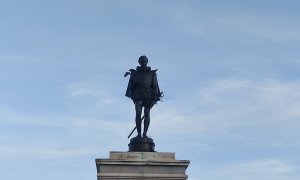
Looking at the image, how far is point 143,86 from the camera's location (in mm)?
19828

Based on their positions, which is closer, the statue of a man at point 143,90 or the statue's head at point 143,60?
the statue of a man at point 143,90

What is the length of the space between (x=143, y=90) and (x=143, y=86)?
15cm

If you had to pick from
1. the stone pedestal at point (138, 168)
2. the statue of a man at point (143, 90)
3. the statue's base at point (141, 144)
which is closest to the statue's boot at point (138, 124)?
the statue of a man at point (143, 90)

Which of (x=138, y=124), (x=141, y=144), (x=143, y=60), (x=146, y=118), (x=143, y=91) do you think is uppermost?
(x=143, y=60)

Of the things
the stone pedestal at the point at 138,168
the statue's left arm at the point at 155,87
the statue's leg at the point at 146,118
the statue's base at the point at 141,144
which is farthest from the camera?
the statue's left arm at the point at 155,87

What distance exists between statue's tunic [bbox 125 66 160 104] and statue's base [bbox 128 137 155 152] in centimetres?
138

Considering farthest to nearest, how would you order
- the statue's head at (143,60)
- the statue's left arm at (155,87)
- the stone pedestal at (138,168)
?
the statue's head at (143,60), the statue's left arm at (155,87), the stone pedestal at (138,168)

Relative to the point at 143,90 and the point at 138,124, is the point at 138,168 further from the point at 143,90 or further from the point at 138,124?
the point at 143,90

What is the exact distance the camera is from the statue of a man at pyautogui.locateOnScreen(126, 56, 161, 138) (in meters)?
19.8

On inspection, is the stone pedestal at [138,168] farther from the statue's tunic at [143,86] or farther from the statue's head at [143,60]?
the statue's head at [143,60]

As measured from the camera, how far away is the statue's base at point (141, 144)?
1908 centimetres

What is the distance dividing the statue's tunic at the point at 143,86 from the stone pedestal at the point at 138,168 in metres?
2.44

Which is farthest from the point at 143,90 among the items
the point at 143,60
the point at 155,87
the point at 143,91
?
the point at 143,60

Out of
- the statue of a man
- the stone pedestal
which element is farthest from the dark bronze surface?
the stone pedestal
